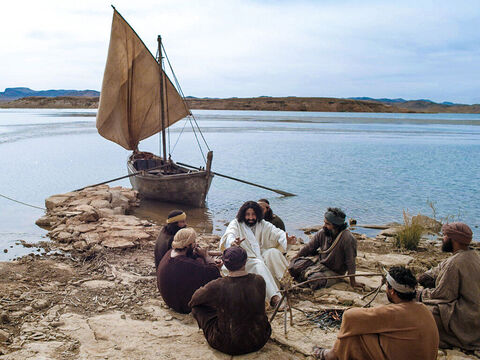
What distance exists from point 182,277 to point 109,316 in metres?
0.89

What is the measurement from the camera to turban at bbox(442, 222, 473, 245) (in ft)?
12.1

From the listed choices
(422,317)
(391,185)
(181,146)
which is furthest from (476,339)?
(181,146)

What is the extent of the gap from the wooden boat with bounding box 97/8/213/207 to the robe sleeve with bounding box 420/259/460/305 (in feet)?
34.3

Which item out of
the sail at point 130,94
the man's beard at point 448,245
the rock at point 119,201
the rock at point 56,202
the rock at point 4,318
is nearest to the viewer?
the man's beard at point 448,245

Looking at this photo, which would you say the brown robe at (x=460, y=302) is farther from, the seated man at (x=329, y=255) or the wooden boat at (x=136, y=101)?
the wooden boat at (x=136, y=101)

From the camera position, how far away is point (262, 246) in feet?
17.1

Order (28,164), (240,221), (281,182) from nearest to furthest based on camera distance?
(240,221) → (281,182) → (28,164)

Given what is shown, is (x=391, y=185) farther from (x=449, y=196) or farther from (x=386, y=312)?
(x=386, y=312)

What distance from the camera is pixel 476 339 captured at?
145 inches

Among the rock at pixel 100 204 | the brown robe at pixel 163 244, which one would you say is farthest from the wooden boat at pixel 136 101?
the brown robe at pixel 163 244

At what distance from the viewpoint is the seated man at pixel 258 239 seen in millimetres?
4957

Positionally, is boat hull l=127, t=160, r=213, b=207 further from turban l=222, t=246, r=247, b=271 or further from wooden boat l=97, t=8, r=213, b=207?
turban l=222, t=246, r=247, b=271

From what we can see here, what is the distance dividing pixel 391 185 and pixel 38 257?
13910 millimetres

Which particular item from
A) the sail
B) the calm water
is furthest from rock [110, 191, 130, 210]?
the sail
